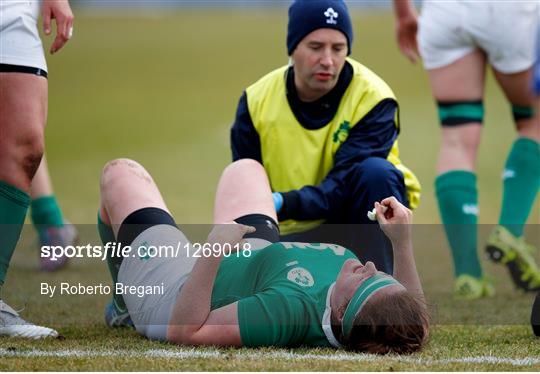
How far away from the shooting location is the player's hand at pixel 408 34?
20.6ft

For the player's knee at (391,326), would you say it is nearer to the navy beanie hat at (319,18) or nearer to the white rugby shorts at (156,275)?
the white rugby shorts at (156,275)

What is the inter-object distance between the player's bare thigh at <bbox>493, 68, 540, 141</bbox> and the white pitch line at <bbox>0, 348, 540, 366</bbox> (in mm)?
2377

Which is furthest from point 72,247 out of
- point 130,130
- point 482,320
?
point 130,130

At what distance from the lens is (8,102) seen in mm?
4246

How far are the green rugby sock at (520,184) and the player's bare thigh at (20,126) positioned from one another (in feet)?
8.26

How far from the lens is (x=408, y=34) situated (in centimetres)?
637

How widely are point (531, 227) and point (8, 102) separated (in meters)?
5.09

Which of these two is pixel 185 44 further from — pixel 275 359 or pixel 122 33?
pixel 275 359

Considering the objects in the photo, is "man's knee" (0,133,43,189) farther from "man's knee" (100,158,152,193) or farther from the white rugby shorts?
the white rugby shorts

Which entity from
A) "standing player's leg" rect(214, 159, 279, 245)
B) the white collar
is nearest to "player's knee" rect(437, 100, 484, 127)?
"standing player's leg" rect(214, 159, 279, 245)

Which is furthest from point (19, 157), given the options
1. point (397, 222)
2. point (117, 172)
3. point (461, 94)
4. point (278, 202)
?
point (461, 94)

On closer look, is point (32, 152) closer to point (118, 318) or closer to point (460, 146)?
point (118, 318)

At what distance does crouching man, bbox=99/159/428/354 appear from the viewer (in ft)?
11.9

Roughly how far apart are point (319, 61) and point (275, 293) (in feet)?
5.26
